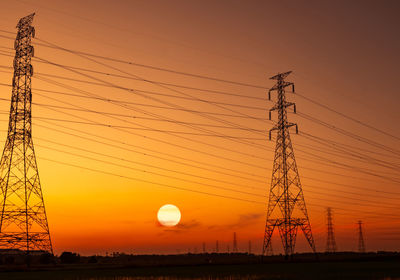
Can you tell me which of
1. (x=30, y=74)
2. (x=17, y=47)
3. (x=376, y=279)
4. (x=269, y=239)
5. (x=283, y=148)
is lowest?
(x=376, y=279)

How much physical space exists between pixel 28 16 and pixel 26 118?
1492 cm

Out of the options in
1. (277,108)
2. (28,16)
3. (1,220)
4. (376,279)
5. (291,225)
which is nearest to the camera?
(376,279)

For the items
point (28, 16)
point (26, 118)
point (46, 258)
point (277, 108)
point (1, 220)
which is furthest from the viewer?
point (46, 258)

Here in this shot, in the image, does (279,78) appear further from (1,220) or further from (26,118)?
(1,220)

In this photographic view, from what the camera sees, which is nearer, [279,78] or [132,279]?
[132,279]

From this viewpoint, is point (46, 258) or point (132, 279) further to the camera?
point (46, 258)

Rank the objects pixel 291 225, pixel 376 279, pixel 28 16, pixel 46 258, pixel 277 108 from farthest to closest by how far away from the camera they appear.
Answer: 1. pixel 46 258
2. pixel 277 108
3. pixel 291 225
4. pixel 28 16
5. pixel 376 279

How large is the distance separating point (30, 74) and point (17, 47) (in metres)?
4.86

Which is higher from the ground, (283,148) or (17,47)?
(17,47)

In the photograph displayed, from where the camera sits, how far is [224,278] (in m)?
40.8

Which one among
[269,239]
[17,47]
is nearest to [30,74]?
[17,47]

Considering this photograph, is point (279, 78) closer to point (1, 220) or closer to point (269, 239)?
point (269, 239)

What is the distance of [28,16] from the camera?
61750mm

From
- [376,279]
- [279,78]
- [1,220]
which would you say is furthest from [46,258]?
[376,279]
